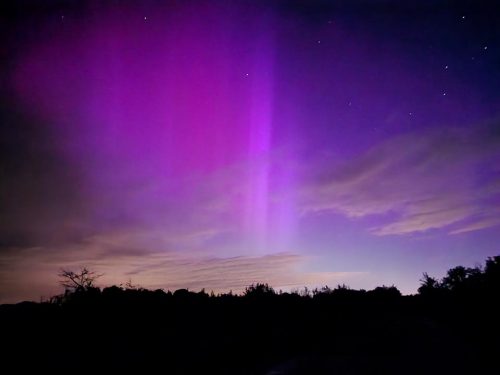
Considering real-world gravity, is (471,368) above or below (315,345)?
below

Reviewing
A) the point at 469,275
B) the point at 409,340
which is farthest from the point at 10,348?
the point at 469,275

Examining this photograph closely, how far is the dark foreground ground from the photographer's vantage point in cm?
1501

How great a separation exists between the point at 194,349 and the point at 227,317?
12.5ft

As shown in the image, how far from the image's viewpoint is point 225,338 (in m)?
18.6

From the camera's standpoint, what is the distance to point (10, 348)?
14.6 meters

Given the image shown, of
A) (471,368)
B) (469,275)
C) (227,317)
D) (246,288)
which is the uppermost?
(469,275)

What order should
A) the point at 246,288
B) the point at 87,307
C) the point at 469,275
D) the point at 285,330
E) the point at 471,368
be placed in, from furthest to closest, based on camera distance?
the point at 469,275 < the point at 246,288 < the point at 285,330 < the point at 87,307 < the point at 471,368

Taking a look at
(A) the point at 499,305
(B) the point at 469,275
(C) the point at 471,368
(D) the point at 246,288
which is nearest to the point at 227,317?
(D) the point at 246,288

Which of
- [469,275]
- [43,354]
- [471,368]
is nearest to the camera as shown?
[43,354]

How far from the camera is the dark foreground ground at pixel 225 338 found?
15008mm

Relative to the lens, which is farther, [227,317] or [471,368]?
[227,317]

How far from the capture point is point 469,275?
51312 mm

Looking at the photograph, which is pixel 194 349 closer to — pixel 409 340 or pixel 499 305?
pixel 409 340

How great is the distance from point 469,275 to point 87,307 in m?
52.3
